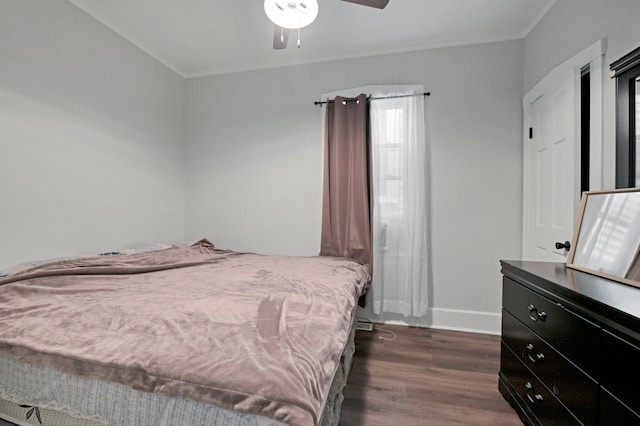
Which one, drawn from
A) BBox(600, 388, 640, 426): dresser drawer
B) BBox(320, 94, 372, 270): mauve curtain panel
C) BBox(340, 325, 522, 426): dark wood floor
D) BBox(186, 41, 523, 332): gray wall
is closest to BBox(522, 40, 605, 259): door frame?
BBox(186, 41, 523, 332): gray wall

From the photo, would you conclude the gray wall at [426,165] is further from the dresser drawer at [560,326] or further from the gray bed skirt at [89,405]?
the gray bed skirt at [89,405]

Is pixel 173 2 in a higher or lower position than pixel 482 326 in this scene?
higher

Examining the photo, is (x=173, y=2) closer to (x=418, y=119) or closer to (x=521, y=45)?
(x=418, y=119)

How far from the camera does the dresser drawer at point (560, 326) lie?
928 mm

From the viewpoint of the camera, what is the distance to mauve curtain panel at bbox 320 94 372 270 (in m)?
2.62

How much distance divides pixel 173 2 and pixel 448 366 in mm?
3530

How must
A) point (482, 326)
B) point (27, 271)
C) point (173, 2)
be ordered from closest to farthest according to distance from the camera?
point (27, 271), point (173, 2), point (482, 326)

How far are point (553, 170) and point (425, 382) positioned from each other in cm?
178

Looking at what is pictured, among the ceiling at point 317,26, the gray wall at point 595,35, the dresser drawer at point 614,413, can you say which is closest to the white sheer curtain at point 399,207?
the ceiling at point 317,26

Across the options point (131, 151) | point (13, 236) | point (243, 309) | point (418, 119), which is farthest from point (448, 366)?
point (131, 151)

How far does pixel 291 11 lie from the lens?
1438 millimetres

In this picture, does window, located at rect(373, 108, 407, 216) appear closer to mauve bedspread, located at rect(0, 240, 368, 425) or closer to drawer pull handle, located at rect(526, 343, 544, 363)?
mauve bedspread, located at rect(0, 240, 368, 425)

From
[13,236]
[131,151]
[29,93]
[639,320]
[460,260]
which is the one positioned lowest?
[460,260]

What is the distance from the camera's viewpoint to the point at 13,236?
179 centimetres
